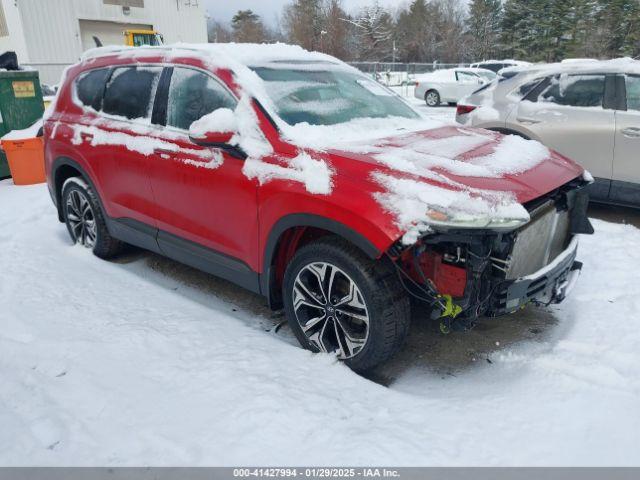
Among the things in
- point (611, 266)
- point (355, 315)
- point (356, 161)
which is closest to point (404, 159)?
point (356, 161)

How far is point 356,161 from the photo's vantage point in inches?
109

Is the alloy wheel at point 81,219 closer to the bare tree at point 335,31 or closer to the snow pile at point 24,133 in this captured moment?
the snow pile at point 24,133

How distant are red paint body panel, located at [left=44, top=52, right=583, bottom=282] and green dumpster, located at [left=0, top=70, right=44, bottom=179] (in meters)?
4.17

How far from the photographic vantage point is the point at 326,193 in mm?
2746

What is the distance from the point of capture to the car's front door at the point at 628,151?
5.23 metres

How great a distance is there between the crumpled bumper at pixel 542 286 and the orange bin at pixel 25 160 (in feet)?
23.7

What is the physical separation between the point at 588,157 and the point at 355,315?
13.2 ft

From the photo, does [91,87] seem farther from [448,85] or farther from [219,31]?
[219,31]

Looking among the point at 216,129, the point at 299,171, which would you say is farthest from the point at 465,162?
the point at 216,129

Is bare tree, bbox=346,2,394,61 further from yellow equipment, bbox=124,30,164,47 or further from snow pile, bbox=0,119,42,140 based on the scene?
snow pile, bbox=0,119,42,140

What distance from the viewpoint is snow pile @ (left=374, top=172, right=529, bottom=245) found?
97.0 inches

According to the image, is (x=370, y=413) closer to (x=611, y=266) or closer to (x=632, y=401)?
(x=632, y=401)

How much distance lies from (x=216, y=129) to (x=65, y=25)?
80.2ft

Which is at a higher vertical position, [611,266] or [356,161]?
[356,161]
